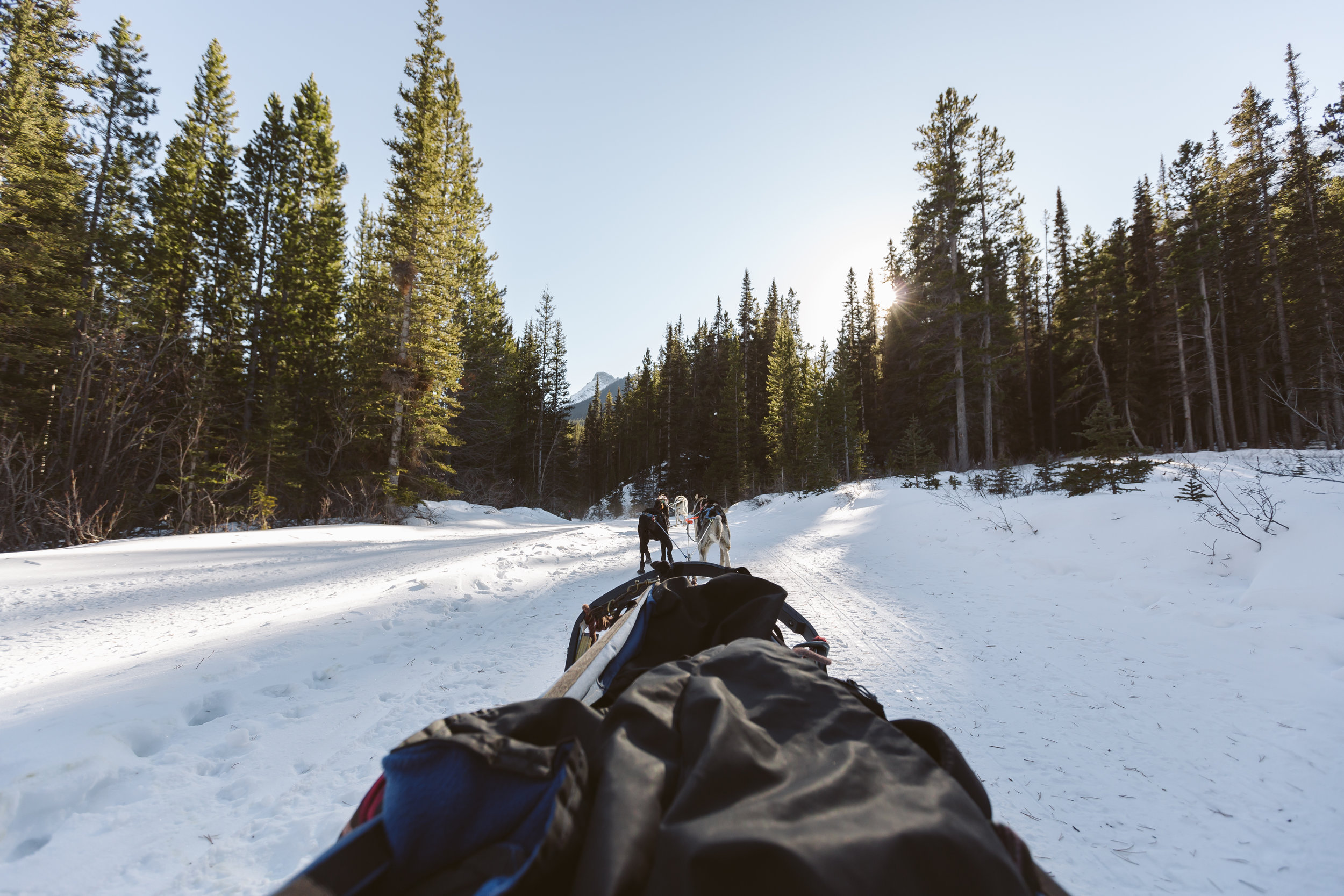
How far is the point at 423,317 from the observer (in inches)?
701

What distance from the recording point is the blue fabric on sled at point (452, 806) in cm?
83

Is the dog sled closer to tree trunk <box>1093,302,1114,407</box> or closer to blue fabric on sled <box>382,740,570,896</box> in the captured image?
blue fabric on sled <box>382,740,570,896</box>

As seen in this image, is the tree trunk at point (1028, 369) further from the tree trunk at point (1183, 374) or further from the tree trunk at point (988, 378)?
the tree trunk at point (988, 378)

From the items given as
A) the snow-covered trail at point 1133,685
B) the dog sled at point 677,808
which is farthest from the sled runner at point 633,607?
the snow-covered trail at point 1133,685

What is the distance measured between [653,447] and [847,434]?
2524cm

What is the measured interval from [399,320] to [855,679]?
19.1m

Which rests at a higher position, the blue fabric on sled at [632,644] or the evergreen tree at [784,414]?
the evergreen tree at [784,414]

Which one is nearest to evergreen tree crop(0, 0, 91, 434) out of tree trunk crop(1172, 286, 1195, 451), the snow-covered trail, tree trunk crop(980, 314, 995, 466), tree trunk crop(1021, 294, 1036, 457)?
the snow-covered trail

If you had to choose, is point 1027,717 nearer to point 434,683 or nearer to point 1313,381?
point 434,683

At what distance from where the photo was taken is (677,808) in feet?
2.66

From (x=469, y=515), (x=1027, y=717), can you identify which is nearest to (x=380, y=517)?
(x=469, y=515)

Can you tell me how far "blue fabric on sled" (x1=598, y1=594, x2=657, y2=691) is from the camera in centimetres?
214

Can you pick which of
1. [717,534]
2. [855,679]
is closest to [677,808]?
[855,679]

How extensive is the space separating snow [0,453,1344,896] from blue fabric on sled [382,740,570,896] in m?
1.96
